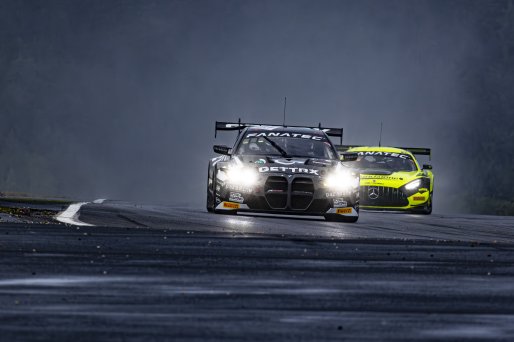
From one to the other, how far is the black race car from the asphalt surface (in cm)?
450

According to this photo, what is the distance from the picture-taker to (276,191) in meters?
19.1

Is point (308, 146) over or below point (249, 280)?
over

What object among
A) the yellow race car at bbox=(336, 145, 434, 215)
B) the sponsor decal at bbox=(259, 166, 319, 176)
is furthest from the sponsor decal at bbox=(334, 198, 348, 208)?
the yellow race car at bbox=(336, 145, 434, 215)

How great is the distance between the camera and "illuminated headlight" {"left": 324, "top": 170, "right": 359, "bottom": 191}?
63.2ft

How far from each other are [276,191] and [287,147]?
1646 millimetres

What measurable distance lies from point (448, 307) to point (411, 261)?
11.0ft

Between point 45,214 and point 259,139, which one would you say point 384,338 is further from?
point 259,139

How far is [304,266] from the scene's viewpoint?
9.98m

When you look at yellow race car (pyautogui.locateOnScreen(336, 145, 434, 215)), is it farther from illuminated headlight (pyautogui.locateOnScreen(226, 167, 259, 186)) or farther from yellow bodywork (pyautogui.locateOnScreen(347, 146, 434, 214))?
illuminated headlight (pyautogui.locateOnScreen(226, 167, 259, 186))

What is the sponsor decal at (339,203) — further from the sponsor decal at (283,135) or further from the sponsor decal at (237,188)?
the sponsor decal at (283,135)

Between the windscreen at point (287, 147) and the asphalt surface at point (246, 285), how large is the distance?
579cm

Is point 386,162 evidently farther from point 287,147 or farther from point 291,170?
point 291,170

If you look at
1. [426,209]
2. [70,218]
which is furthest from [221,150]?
[426,209]

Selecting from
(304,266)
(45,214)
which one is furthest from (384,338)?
(45,214)
